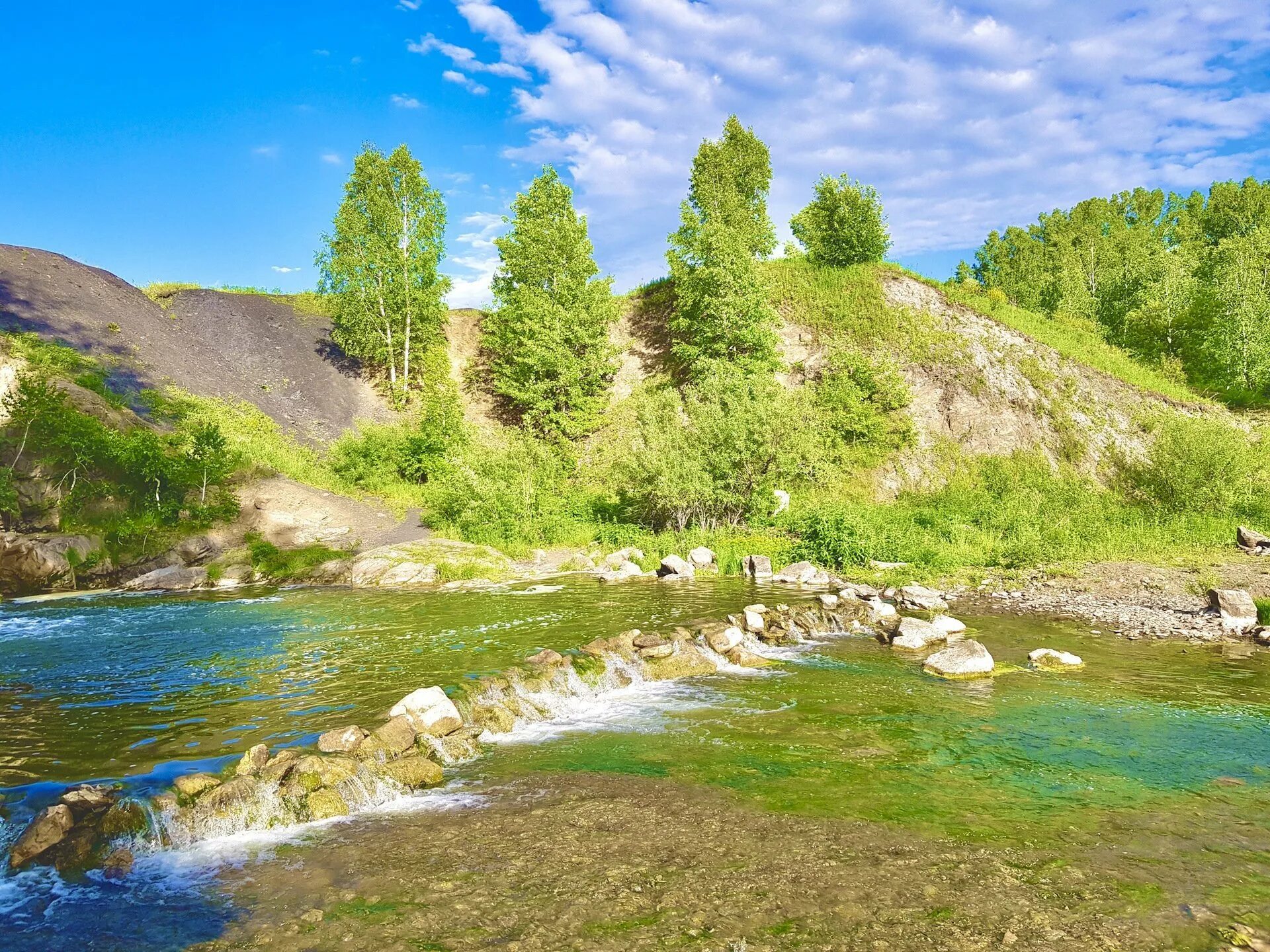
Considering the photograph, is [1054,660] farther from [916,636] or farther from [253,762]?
[253,762]

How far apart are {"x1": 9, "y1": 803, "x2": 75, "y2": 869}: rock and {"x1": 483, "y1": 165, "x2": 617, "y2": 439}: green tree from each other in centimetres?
3729

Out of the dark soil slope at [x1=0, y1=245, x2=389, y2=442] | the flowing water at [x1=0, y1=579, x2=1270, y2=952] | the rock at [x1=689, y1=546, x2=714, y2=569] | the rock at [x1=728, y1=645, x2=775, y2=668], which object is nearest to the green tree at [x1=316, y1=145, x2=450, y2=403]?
the dark soil slope at [x1=0, y1=245, x2=389, y2=442]

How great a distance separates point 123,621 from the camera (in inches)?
704

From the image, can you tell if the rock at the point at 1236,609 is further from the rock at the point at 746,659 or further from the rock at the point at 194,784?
the rock at the point at 194,784

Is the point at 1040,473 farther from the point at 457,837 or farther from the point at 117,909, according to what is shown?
the point at 117,909

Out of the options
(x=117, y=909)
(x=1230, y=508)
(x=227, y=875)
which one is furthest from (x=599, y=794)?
(x=1230, y=508)

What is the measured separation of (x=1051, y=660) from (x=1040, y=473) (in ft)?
87.9

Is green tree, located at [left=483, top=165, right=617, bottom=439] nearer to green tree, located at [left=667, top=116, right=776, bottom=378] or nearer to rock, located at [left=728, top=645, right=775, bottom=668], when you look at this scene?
green tree, located at [left=667, top=116, right=776, bottom=378]

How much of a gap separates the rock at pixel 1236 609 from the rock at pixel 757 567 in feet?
42.0

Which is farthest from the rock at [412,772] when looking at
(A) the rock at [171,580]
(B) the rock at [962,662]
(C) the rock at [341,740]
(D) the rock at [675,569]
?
(A) the rock at [171,580]

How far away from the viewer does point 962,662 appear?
13.6 metres

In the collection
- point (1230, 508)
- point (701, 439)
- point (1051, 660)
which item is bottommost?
point (1051, 660)

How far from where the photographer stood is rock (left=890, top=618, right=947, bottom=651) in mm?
15797

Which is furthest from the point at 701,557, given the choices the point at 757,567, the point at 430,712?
the point at 430,712
